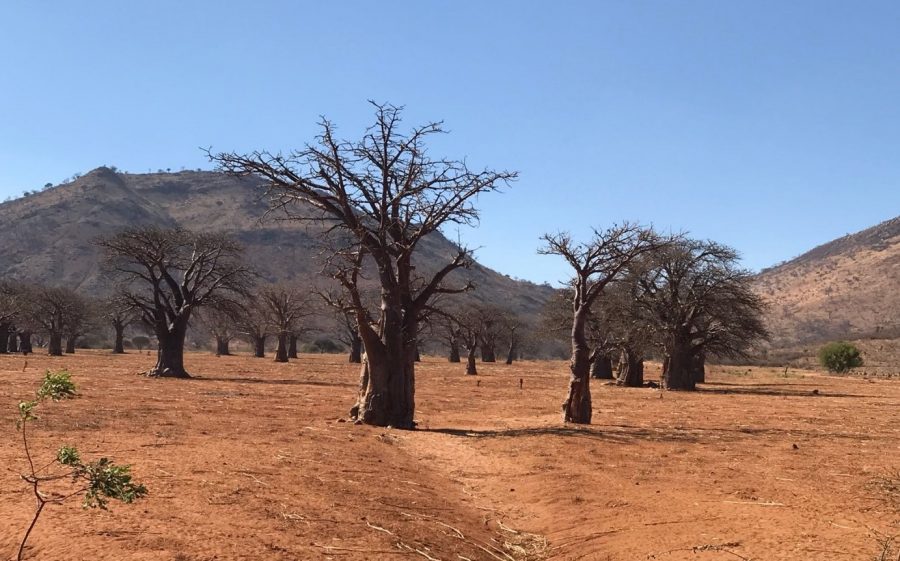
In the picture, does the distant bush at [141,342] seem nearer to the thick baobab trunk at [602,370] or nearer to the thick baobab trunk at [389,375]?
the thick baobab trunk at [602,370]

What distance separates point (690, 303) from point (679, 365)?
3.11m

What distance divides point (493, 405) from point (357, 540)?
17991 mm

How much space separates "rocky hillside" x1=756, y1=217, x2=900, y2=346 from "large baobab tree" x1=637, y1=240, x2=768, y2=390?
53.2m

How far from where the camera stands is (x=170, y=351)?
3225cm

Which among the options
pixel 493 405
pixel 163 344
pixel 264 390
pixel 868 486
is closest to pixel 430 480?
pixel 868 486

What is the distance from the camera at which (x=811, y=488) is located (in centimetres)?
928

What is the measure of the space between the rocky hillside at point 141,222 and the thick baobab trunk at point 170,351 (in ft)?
201

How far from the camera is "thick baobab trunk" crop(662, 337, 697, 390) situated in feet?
116

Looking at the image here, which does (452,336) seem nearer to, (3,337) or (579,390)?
(579,390)

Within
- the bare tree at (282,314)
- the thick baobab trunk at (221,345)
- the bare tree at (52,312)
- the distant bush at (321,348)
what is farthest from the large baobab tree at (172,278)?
the distant bush at (321,348)

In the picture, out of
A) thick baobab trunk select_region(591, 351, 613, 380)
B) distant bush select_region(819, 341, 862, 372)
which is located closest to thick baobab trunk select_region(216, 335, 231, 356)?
thick baobab trunk select_region(591, 351, 613, 380)

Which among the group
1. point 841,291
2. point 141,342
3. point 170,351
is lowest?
point 170,351

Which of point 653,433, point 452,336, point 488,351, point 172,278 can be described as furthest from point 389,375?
point 488,351

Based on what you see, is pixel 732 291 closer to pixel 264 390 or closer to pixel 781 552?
pixel 264 390
